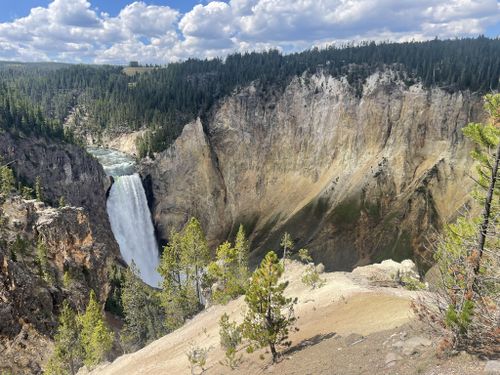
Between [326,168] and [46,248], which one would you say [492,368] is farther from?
[326,168]

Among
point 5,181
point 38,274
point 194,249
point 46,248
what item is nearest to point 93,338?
point 194,249

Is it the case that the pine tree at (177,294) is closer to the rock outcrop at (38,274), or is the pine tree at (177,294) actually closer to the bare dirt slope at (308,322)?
the bare dirt slope at (308,322)

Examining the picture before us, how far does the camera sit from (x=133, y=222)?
8575 centimetres

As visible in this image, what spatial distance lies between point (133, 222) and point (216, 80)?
70170 millimetres

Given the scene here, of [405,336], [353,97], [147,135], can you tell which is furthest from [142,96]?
[405,336]

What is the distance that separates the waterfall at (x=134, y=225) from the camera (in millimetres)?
81000

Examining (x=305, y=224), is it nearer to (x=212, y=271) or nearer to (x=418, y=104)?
(x=418, y=104)

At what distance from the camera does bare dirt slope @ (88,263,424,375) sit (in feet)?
69.7

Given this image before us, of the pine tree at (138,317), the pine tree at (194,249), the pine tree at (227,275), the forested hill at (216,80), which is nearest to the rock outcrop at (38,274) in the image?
the pine tree at (138,317)

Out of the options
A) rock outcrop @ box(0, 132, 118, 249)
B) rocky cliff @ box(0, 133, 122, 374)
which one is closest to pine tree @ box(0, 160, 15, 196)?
rocky cliff @ box(0, 133, 122, 374)

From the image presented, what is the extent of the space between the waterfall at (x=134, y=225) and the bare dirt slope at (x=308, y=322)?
4456 centimetres

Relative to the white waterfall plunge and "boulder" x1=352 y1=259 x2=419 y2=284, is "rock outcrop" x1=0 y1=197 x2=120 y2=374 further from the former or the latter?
"boulder" x1=352 y1=259 x2=419 y2=284

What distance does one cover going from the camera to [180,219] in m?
93.0

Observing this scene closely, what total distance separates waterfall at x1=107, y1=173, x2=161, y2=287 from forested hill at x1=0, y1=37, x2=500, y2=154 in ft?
46.0
